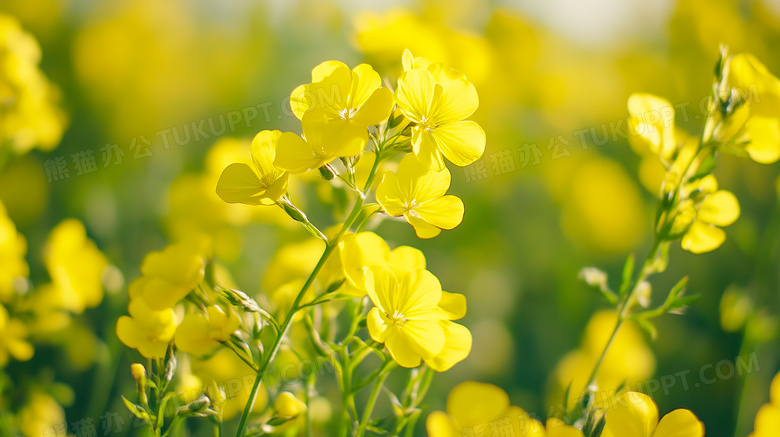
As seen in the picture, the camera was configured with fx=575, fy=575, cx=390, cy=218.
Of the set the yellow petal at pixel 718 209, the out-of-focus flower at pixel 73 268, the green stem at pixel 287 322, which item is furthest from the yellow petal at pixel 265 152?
the out-of-focus flower at pixel 73 268

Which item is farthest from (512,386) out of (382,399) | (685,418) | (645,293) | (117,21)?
(117,21)

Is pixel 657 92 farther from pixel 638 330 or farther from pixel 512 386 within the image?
pixel 512 386

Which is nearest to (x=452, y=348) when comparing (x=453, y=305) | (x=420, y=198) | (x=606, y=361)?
(x=453, y=305)

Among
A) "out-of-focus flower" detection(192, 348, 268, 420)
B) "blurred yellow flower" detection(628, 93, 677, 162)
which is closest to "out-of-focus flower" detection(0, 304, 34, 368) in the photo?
"out-of-focus flower" detection(192, 348, 268, 420)

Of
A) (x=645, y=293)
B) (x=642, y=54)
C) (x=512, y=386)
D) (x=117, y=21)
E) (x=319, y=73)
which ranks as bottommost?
(x=512, y=386)

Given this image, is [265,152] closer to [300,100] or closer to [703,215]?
[300,100]

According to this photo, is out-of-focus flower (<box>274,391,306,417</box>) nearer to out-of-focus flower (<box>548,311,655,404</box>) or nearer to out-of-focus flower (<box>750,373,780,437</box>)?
out-of-focus flower (<box>750,373,780,437</box>)

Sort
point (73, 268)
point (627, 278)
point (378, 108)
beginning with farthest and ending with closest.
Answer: point (73, 268), point (627, 278), point (378, 108)
